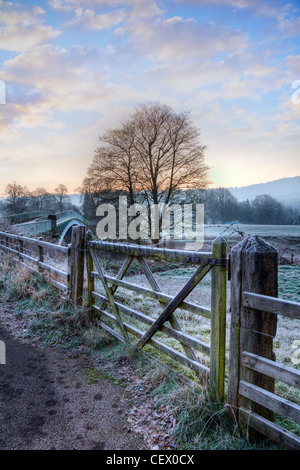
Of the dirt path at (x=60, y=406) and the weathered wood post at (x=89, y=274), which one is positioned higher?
the weathered wood post at (x=89, y=274)

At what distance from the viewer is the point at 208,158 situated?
21781mm

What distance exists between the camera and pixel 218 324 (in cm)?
250

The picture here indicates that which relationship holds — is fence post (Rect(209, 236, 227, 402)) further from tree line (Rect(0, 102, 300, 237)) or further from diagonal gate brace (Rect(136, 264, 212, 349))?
tree line (Rect(0, 102, 300, 237))

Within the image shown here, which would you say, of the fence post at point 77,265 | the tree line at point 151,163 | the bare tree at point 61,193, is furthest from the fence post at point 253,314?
the bare tree at point 61,193

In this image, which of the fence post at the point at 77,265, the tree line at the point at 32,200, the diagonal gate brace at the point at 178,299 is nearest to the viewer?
the diagonal gate brace at the point at 178,299

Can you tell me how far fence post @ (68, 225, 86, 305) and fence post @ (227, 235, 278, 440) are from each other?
3.49 metres

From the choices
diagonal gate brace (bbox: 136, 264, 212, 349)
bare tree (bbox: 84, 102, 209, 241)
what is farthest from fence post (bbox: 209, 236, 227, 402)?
bare tree (bbox: 84, 102, 209, 241)

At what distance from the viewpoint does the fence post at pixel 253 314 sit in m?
2.13

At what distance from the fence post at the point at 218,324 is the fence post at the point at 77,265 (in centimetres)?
320

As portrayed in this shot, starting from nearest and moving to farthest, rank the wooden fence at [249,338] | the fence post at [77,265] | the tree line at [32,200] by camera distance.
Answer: the wooden fence at [249,338] < the fence post at [77,265] < the tree line at [32,200]

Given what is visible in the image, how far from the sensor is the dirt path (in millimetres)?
2396

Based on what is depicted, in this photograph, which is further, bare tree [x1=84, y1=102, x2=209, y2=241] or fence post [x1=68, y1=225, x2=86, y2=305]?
bare tree [x1=84, y1=102, x2=209, y2=241]

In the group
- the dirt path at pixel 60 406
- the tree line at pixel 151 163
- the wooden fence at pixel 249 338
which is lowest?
the dirt path at pixel 60 406

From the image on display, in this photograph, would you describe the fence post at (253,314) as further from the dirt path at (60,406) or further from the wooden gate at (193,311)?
the dirt path at (60,406)
